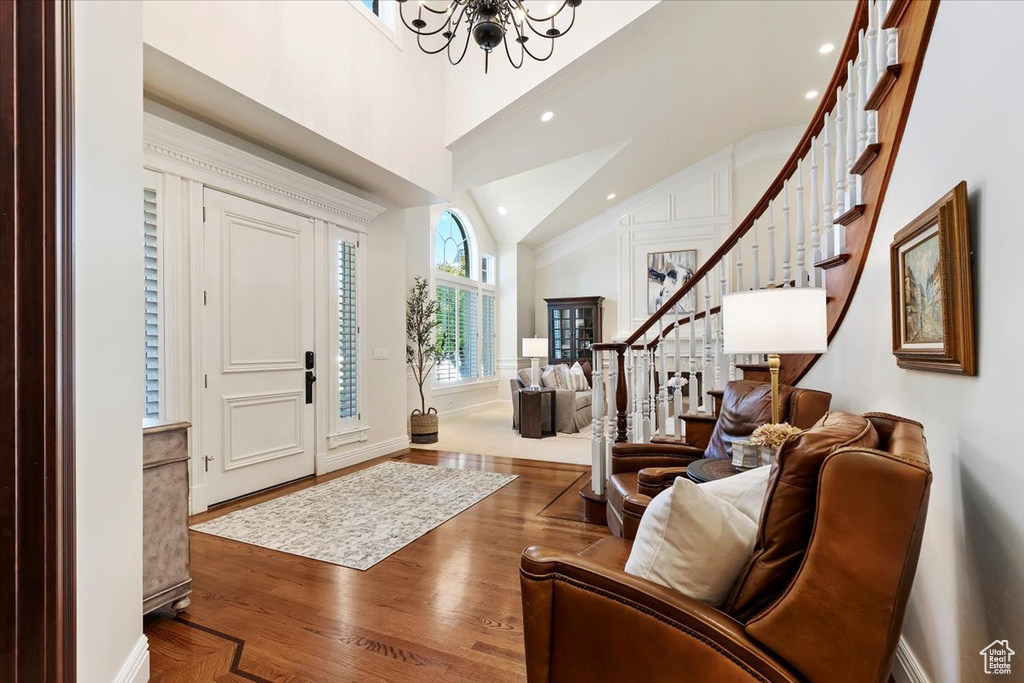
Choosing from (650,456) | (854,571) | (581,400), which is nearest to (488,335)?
(581,400)

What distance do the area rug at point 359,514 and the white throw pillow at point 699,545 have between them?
1.87 m

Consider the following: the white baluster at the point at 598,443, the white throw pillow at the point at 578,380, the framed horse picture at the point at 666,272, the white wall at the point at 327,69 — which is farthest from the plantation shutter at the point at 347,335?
the framed horse picture at the point at 666,272

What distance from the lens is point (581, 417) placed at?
6.38 m

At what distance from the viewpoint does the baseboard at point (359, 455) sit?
13.9 feet

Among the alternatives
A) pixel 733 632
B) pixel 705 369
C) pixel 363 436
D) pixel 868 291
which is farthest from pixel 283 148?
pixel 733 632

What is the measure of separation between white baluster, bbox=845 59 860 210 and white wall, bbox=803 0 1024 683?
0.51 meters

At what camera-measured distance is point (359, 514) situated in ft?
10.4

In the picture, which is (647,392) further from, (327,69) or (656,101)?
(656,101)

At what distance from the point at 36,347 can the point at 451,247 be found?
23.0 ft

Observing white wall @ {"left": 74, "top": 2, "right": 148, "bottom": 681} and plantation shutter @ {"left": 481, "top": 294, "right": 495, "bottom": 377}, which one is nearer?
white wall @ {"left": 74, "top": 2, "right": 148, "bottom": 681}

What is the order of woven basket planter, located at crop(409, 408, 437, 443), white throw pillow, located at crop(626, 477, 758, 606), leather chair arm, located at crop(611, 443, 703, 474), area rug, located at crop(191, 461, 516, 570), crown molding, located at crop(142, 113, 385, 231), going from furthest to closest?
woven basket planter, located at crop(409, 408, 437, 443)
crown molding, located at crop(142, 113, 385, 231)
area rug, located at crop(191, 461, 516, 570)
leather chair arm, located at crop(611, 443, 703, 474)
white throw pillow, located at crop(626, 477, 758, 606)

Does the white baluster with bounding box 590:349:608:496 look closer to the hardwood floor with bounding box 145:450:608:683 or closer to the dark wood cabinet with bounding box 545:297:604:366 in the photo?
the hardwood floor with bounding box 145:450:608:683

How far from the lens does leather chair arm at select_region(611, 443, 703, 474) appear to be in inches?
99.7

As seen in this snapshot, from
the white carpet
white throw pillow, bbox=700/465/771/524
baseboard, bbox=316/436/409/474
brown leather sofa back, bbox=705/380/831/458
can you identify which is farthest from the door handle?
white throw pillow, bbox=700/465/771/524
